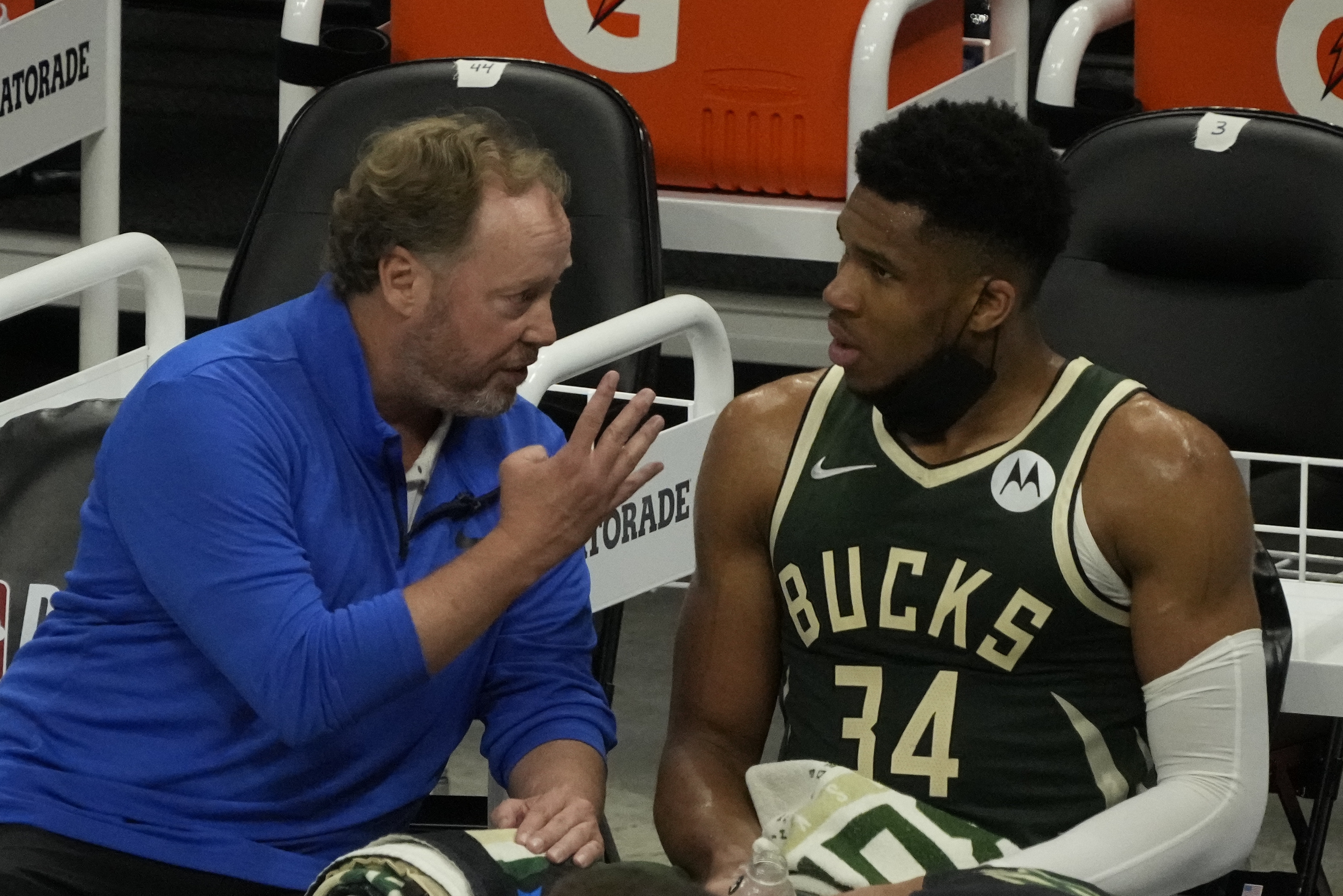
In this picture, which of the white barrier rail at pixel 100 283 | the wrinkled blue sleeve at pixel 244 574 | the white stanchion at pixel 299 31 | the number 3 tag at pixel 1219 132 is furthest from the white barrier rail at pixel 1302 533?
the white stanchion at pixel 299 31

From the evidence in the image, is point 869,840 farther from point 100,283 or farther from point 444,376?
point 100,283

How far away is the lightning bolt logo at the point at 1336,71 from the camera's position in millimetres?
3100

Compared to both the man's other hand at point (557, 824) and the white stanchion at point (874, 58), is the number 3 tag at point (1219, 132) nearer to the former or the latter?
the white stanchion at point (874, 58)

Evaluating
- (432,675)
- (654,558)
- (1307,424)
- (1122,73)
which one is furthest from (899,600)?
(1122,73)

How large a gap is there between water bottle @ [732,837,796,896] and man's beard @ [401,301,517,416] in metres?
0.49

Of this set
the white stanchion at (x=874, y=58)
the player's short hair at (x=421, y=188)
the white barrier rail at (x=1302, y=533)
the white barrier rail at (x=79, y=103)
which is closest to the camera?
the player's short hair at (x=421, y=188)

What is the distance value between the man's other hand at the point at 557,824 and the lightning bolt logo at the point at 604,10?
172 centimetres

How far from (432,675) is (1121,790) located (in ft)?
1.94

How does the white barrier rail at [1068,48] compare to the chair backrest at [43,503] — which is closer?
the chair backrest at [43,503]

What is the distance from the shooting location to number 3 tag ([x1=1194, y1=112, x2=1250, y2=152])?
2.46 meters

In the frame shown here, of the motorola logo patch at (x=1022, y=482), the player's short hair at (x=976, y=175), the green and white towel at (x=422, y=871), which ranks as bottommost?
the green and white towel at (x=422, y=871)

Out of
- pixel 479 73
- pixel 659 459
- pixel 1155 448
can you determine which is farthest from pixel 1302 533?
pixel 479 73

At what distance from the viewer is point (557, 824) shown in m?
1.74

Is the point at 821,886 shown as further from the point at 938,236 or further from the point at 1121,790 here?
the point at 938,236
